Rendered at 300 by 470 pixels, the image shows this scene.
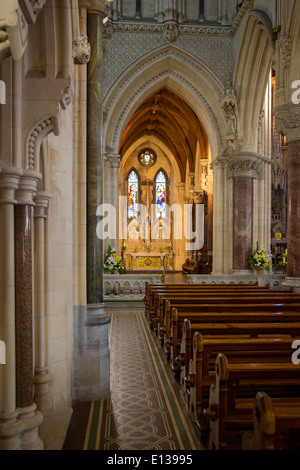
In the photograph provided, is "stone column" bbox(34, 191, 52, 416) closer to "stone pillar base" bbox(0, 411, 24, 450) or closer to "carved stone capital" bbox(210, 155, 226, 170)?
"stone pillar base" bbox(0, 411, 24, 450)

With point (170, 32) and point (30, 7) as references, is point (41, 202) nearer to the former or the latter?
point (30, 7)

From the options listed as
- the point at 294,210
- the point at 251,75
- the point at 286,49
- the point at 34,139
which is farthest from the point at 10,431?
the point at 251,75

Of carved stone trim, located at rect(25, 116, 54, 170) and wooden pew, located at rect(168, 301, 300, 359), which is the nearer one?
carved stone trim, located at rect(25, 116, 54, 170)

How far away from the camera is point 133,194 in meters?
29.9

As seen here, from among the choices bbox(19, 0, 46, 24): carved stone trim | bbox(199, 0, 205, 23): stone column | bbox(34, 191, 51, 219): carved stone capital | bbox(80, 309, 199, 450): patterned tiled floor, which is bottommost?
bbox(80, 309, 199, 450): patterned tiled floor

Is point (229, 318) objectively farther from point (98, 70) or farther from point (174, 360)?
point (98, 70)

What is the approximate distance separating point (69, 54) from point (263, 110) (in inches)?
532

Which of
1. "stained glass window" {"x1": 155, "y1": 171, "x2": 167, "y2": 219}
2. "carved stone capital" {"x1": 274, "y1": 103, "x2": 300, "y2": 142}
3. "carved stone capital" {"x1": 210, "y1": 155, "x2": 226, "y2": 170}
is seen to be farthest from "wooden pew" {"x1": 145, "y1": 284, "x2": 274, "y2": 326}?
"stained glass window" {"x1": 155, "y1": 171, "x2": 167, "y2": 219}

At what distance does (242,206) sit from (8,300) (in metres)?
12.9

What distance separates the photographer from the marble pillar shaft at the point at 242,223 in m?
14.9

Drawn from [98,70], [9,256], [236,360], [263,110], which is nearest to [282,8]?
[263,110]

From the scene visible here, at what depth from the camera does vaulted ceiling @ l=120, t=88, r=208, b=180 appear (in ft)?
70.8

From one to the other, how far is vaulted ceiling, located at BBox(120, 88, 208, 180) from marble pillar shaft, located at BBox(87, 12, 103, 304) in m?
15.6

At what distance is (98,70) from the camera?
5598 mm
